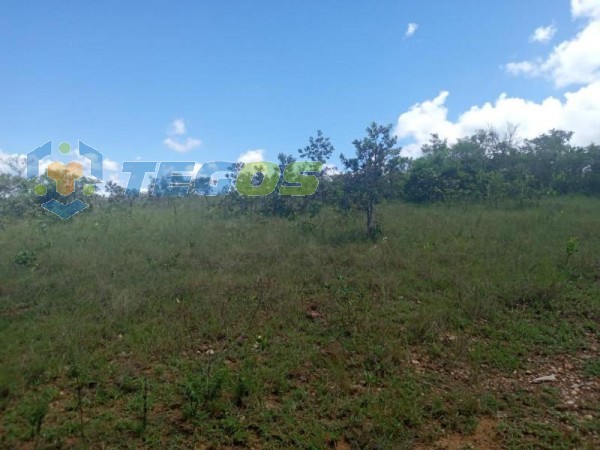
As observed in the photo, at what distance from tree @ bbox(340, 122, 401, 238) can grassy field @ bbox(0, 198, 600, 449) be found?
150cm

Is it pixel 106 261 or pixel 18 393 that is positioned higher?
pixel 106 261

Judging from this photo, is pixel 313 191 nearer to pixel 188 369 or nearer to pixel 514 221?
pixel 514 221

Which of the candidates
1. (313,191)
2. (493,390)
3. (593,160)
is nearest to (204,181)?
(313,191)

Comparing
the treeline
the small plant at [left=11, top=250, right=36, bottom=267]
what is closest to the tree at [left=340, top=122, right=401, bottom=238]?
the treeline

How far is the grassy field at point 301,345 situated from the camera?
103 inches

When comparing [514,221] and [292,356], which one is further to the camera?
[514,221]

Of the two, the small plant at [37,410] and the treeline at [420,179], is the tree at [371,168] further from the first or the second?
the small plant at [37,410]

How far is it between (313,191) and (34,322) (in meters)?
7.12

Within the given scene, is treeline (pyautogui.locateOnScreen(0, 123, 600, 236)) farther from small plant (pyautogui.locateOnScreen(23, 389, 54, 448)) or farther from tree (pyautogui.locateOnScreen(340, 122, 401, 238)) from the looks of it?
small plant (pyautogui.locateOnScreen(23, 389, 54, 448))

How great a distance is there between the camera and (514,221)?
8219mm

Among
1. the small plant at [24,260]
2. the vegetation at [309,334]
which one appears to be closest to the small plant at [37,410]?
the vegetation at [309,334]

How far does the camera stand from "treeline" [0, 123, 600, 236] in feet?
25.7

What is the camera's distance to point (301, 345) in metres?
3.60

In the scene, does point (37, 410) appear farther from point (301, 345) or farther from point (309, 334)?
point (309, 334)
